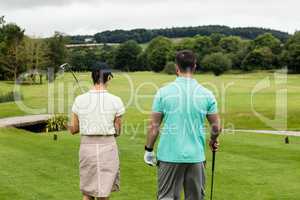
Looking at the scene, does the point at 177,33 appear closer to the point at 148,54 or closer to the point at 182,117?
the point at 148,54

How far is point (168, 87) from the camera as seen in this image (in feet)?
23.1

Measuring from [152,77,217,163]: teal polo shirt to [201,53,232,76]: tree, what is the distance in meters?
81.0

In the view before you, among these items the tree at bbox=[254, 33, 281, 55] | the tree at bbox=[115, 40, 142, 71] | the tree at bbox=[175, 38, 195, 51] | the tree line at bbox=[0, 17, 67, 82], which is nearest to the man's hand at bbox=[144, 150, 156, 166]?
the tree line at bbox=[0, 17, 67, 82]

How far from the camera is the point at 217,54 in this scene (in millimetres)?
102750

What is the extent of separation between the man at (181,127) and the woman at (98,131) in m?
0.78

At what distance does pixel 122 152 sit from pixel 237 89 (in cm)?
4490

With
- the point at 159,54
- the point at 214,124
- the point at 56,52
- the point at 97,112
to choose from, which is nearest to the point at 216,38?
the point at 159,54

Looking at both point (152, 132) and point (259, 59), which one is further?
point (259, 59)

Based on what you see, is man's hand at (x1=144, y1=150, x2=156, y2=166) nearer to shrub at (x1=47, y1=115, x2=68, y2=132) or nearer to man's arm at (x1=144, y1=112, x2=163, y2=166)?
man's arm at (x1=144, y1=112, x2=163, y2=166)

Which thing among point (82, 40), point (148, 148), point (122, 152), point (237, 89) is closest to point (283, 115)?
point (237, 89)

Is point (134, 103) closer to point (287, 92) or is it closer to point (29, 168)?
point (287, 92)

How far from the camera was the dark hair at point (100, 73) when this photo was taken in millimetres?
7848

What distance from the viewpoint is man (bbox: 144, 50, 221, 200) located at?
7.07 meters

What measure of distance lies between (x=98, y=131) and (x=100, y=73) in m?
0.81
